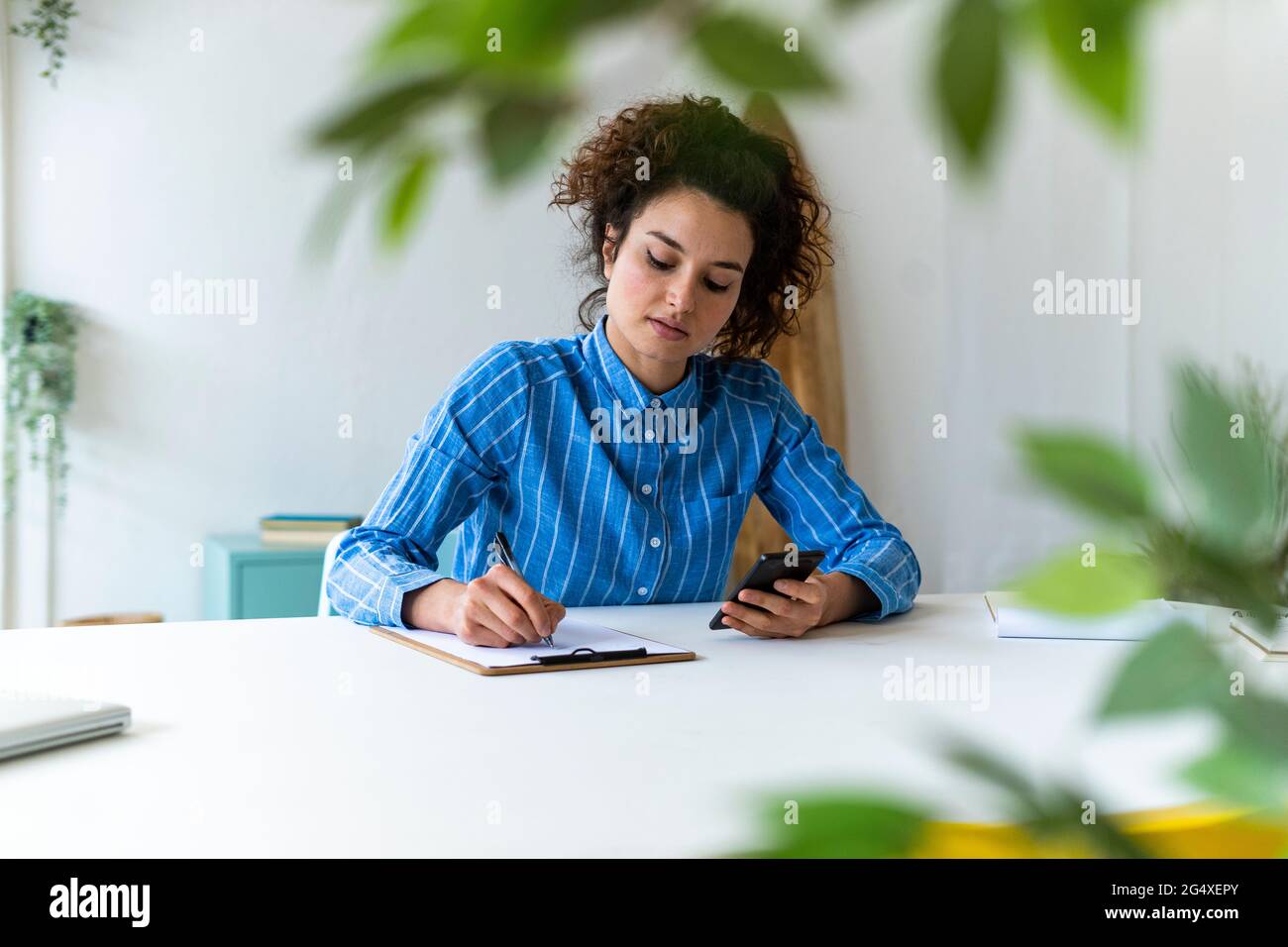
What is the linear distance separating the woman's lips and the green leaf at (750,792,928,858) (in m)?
1.58

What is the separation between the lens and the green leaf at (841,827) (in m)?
0.19

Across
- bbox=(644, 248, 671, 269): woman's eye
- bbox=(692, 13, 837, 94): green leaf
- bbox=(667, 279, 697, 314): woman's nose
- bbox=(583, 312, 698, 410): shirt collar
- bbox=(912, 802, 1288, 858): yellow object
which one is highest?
bbox=(644, 248, 671, 269): woman's eye

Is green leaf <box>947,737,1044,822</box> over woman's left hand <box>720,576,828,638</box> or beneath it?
over

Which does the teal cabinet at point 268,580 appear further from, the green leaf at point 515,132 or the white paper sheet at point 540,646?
the green leaf at point 515,132

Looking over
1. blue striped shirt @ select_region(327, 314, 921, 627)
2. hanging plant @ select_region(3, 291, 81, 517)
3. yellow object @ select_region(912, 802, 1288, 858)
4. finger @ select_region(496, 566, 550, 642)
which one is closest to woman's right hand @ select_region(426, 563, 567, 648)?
finger @ select_region(496, 566, 550, 642)

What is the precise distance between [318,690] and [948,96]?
108cm

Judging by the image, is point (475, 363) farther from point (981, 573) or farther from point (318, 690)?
point (981, 573)

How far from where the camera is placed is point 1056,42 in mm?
167

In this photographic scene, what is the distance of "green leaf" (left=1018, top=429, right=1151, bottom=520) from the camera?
0.17 m

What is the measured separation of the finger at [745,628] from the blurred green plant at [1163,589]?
1224 mm

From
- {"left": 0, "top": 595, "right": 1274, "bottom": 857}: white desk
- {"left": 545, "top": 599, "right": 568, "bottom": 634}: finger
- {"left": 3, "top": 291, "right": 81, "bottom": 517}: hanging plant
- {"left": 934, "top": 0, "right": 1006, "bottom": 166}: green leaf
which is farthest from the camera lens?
{"left": 3, "top": 291, "right": 81, "bottom": 517}: hanging plant

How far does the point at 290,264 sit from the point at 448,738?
2.36m

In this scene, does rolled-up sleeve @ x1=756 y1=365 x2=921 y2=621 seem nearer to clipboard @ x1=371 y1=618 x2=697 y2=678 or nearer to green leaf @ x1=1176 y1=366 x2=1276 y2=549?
clipboard @ x1=371 y1=618 x2=697 y2=678
